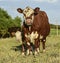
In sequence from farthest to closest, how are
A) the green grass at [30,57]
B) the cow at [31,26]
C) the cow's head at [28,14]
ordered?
the cow at [31,26], the cow's head at [28,14], the green grass at [30,57]

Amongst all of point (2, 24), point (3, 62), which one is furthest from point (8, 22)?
point (3, 62)

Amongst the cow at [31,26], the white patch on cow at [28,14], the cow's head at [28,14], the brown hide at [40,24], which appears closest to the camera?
the cow's head at [28,14]

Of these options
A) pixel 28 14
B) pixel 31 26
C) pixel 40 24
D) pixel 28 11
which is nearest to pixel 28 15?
pixel 28 14

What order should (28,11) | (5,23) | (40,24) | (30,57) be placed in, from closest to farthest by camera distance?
1. (30,57)
2. (28,11)
3. (40,24)
4. (5,23)

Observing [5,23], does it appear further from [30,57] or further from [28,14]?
[30,57]

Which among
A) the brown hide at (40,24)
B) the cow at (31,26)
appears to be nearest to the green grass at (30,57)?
the cow at (31,26)

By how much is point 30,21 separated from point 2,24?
53.4 m

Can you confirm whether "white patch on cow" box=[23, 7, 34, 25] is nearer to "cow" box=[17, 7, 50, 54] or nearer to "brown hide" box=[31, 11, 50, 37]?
"cow" box=[17, 7, 50, 54]

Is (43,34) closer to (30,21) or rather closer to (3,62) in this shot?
(30,21)

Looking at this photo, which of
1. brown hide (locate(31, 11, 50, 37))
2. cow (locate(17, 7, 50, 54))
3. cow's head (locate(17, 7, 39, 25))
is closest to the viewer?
cow's head (locate(17, 7, 39, 25))

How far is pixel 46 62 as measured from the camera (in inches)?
427

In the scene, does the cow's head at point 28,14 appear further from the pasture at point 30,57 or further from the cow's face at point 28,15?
the pasture at point 30,57

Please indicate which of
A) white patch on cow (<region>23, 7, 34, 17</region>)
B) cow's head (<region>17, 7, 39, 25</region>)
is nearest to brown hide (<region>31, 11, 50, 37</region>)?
cow's head (<region>17, 7, 39, 25</region>)

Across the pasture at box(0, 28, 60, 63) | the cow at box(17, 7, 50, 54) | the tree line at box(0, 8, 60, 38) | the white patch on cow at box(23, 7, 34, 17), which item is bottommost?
the tree line at box(0, 8, 60, 38)
